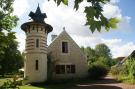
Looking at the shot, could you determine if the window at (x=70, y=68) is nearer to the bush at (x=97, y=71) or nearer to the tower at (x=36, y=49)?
the bush at (x=97, y=71)

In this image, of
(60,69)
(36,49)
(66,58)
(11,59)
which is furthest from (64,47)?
(11,59)

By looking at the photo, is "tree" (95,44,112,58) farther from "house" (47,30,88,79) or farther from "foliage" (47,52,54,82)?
"foliage" (47,52,54,82)

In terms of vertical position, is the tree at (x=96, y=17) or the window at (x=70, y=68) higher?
the window at (x=70, y=68)

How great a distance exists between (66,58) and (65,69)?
159 cm

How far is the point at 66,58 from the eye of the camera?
34.9 m

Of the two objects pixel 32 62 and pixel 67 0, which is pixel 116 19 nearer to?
pixel 67 0

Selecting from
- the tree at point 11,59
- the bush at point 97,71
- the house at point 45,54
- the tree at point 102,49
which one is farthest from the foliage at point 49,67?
the tree at point 102,49

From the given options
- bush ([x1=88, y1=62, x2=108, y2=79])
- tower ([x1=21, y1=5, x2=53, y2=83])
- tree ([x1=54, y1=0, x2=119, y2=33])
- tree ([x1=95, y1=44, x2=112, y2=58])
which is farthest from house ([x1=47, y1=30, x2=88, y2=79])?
tree ([x1=95, y1=44, x2=112, y2=58])

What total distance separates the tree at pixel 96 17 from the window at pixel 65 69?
103 ft

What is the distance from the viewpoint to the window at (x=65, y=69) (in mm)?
33872

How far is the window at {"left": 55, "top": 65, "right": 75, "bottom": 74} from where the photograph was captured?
111 feet

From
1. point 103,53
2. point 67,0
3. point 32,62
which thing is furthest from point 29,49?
point 103,53

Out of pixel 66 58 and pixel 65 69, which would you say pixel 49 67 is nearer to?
pixel 65 69

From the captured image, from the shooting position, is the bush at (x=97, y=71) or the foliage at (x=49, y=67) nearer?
the foliage at (x=49, y=67)
